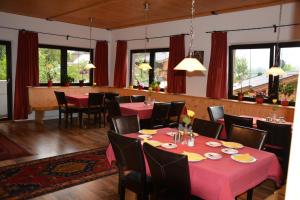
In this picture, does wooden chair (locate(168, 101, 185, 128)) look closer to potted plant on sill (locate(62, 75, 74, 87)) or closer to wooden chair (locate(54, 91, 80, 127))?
wooden chair (locate(54, 91, 80, 127))

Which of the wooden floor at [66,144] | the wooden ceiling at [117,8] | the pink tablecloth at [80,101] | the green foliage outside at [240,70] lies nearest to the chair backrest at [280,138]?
the wooden floor at [66,144]

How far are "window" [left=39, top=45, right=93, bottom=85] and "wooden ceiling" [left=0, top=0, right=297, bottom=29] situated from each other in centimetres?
96

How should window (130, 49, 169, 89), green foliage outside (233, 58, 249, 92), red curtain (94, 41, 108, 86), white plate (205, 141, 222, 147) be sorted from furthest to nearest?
red curtain (94, 41, 108, 86)
window (130, 49, 169, 89)
green foliage outside (233, 58, 249, 92)
white plate (205, 141, 222, 147)

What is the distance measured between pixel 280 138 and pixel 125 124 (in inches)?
77.8

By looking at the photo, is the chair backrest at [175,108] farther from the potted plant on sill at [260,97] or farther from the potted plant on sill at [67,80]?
the potted plant on sill at [67,80]

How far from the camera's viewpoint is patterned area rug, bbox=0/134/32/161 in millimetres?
4277

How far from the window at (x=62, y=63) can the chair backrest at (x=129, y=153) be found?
579cm

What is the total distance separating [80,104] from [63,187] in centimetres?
329

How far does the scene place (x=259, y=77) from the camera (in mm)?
5453

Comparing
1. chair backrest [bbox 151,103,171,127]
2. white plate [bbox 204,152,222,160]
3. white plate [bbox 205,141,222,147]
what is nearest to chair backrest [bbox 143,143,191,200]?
white plate [bbox 204,152,222,160]

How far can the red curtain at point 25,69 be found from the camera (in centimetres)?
675

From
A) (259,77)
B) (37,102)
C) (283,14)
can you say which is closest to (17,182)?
(37,102)

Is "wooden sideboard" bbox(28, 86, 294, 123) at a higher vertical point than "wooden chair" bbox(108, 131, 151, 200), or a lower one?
higher

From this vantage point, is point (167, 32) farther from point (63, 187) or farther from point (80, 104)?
point (63, 187)
